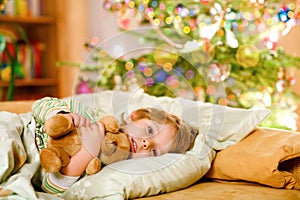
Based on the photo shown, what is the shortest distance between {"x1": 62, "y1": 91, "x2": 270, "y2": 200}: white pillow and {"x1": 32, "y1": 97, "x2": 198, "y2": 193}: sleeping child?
0.03 m

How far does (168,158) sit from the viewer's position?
60.4 inches

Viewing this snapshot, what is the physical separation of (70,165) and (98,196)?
121 millimetres

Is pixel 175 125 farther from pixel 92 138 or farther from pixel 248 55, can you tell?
pixel 248 55

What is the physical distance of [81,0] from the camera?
367 centimetres

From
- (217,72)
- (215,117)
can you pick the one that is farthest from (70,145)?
(217,72)

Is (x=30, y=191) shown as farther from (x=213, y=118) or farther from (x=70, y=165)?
(x=213, y=118)

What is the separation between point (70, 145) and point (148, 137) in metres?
0.22

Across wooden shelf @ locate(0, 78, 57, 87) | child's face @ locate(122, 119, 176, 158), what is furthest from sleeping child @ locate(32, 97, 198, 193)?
wooden shelf @ locate(0, 78, 57, 87)

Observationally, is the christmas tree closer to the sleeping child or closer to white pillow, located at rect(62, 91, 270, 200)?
white pillow, located at rect(62, 91, 270, 200)

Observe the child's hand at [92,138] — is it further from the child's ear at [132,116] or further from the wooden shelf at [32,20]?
the wooden shelf at [32,20]

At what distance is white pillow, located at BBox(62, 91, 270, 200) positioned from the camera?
141cm

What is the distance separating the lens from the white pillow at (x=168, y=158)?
1413mm

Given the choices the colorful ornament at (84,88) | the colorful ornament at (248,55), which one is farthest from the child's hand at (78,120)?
the colorful ornament at (84,88)

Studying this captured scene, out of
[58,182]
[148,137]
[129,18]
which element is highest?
[129,18]
